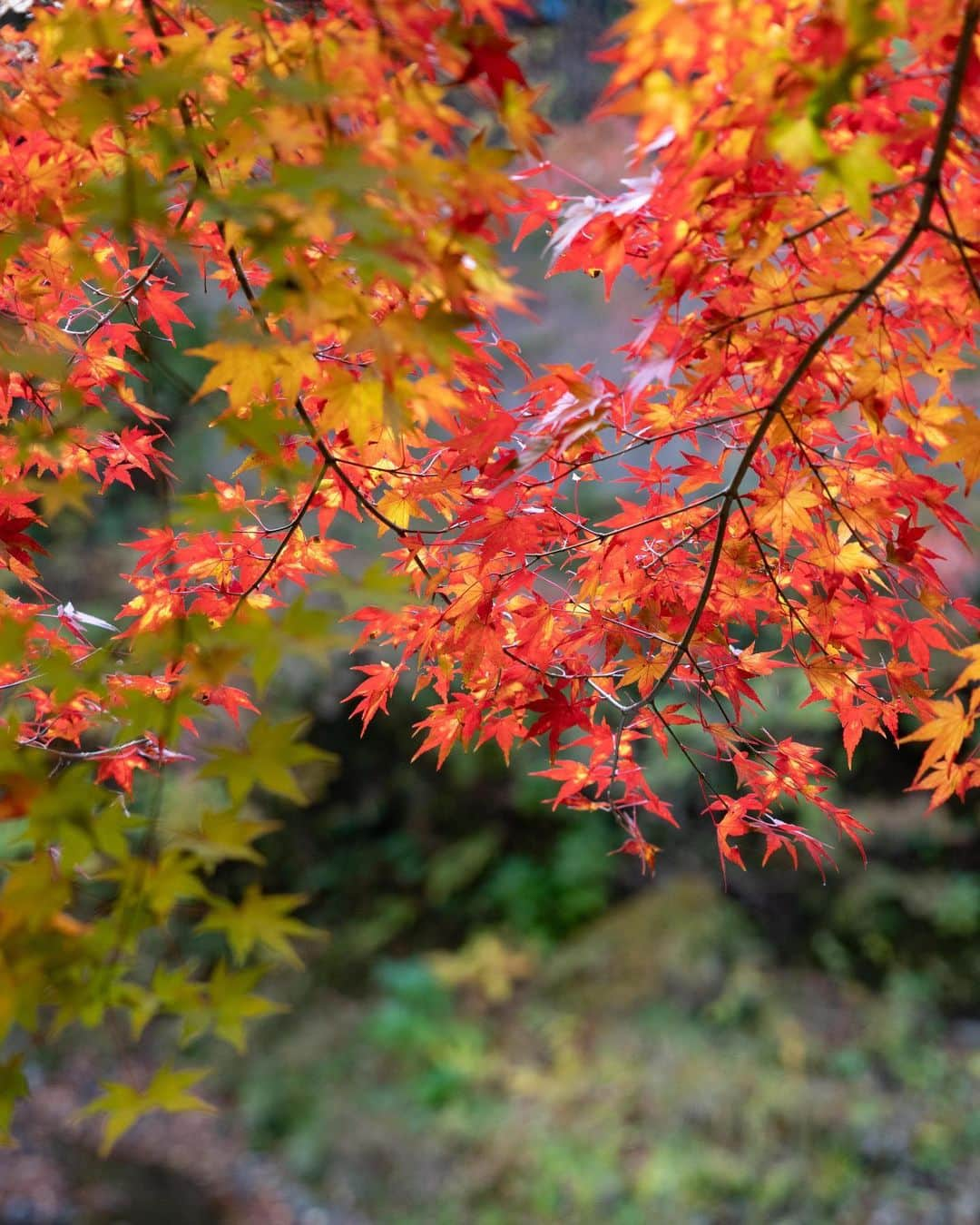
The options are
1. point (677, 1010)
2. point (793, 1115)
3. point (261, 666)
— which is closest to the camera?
point (261, 666)

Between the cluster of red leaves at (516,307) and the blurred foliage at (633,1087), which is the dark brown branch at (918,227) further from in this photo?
the blurred foliage at (633,1087)

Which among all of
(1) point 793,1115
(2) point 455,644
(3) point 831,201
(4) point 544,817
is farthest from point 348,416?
(4) point 544,817

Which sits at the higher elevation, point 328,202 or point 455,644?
point 328,202

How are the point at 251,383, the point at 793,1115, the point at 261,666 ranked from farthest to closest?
the point at 793,1115, the point at 251,383, the point at 261,666

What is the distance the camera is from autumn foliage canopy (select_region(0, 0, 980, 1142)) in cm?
72

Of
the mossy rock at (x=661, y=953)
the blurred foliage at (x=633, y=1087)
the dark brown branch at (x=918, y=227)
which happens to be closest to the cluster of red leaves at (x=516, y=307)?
the dark brown branch at (x=918, y=227)

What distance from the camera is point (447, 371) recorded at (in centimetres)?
74

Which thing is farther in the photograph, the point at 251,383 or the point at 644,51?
the point at 251,383

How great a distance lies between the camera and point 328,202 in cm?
69

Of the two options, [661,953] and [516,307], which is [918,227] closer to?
[516,307]

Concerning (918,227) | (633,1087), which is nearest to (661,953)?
(633,1087)

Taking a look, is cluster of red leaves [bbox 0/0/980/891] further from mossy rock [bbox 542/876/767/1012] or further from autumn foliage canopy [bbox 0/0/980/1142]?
mossy rock [bbox 542/876/767/1012]

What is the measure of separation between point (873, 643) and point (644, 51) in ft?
11.1

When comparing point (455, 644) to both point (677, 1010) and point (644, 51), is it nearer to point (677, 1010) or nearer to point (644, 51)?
point (644, 51)
